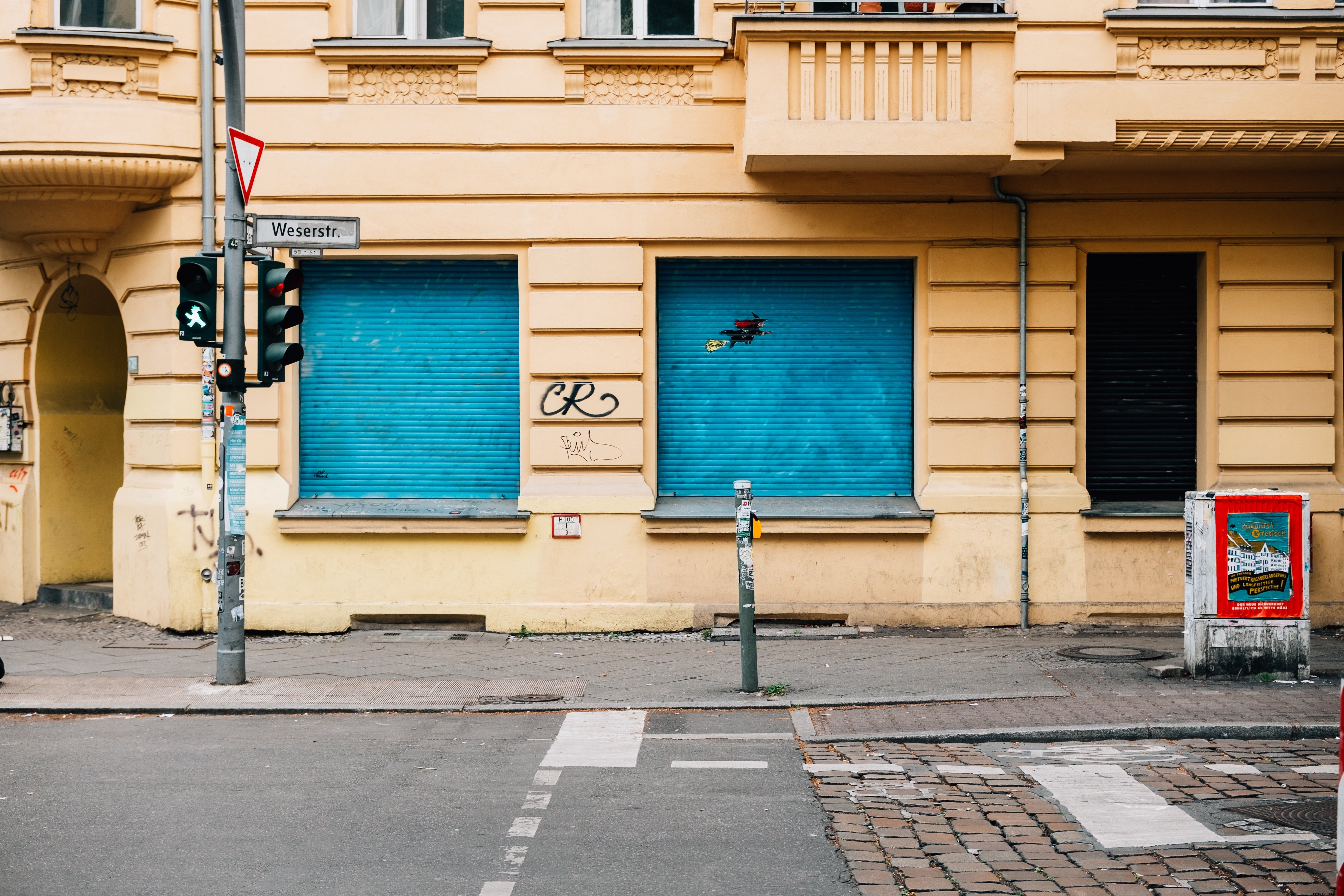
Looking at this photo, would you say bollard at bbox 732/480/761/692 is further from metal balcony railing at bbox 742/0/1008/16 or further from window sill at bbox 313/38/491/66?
window sill at bbox 313/38/491/66

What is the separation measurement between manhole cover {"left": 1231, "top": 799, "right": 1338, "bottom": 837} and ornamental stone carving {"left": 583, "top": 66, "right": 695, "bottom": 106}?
8.15m

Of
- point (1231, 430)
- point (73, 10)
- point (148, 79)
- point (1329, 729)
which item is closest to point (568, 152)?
point (148, 79)

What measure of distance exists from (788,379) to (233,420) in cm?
519

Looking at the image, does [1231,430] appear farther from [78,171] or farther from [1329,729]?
[78,171]

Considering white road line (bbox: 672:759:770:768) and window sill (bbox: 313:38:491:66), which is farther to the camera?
window sill (bbox: 313:38:491:66)

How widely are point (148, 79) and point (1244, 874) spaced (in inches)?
435

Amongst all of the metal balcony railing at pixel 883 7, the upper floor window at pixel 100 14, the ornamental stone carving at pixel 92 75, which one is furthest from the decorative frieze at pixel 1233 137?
the upper floor window at pixel 100 14

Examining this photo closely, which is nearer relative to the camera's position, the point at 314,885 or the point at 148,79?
the point at 314,885

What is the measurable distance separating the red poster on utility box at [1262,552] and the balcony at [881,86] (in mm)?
3654

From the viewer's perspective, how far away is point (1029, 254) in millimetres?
12336

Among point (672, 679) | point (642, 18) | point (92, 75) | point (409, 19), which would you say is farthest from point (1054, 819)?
point (92, 75)

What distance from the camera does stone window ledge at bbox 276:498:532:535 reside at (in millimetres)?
12359

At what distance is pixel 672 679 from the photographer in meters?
10.2
